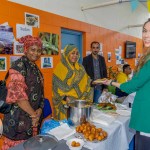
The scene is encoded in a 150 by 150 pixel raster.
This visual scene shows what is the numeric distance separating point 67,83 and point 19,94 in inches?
34.9

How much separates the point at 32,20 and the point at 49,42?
43 centimetres

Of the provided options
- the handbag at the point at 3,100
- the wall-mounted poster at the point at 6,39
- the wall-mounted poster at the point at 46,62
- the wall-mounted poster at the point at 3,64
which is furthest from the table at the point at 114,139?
the wall-mounted poster at the point at 46,62

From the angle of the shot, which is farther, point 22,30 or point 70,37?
point 70,37

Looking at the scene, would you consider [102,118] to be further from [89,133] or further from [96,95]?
[96,95]

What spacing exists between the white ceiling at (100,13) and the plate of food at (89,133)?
184cm

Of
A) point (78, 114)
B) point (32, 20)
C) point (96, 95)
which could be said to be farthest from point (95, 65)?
point (78, 114)

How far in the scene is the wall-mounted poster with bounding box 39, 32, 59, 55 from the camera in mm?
2935

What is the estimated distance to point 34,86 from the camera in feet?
5.89

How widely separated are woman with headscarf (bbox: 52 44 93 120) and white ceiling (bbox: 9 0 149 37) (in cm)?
92

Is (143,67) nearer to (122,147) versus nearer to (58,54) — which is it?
(122,147)

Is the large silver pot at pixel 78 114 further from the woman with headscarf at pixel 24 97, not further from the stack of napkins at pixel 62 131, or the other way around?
the woman with headscarf at pixel 24 97

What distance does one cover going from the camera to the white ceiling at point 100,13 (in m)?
3.05

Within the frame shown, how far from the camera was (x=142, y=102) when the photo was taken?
1.38 meters

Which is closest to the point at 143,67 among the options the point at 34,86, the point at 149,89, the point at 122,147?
the point at 149,89
